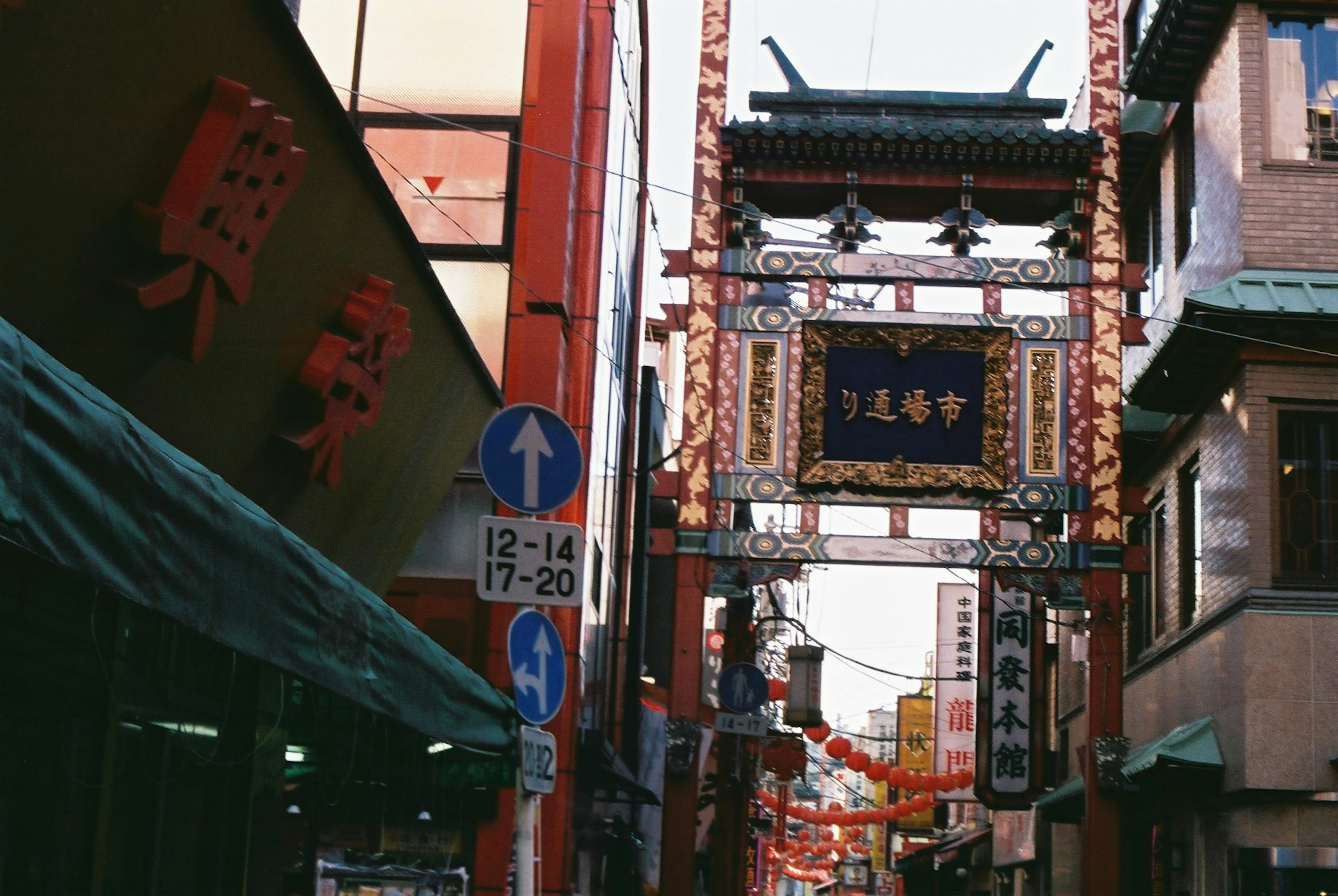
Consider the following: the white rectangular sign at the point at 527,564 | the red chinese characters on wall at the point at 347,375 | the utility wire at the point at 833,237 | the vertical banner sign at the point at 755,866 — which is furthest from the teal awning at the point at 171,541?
the vertical banner sign at the point at 755,866

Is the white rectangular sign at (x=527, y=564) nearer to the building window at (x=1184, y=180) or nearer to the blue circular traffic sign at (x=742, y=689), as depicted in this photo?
the blue circular traffic sign at (x=742, y=689)

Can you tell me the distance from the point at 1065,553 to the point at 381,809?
9.70 meters

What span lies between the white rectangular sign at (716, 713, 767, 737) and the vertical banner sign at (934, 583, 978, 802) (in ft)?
42.2

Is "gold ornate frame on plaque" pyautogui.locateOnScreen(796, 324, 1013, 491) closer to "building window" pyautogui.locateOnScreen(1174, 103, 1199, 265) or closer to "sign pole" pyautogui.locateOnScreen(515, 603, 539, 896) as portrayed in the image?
"building window" pyautogui.locateOnScreen(1174, 103, 1199, 265)

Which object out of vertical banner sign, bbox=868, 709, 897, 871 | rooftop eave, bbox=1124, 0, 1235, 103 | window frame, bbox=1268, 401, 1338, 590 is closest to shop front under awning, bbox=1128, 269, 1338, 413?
window frame, bbox=1268, 401, 1338, 590

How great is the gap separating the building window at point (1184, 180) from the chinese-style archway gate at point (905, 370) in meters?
1.17

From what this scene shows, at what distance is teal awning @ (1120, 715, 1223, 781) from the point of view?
1875 cm

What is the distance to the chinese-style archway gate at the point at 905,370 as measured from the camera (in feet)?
70.0

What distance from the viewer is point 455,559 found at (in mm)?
18938

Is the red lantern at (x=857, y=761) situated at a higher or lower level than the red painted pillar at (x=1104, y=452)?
lower

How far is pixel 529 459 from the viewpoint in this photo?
986cm

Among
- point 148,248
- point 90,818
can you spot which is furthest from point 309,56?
point 90,818

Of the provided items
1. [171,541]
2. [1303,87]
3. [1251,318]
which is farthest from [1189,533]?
[171,541]

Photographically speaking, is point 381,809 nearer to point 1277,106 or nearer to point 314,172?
point 314,172
